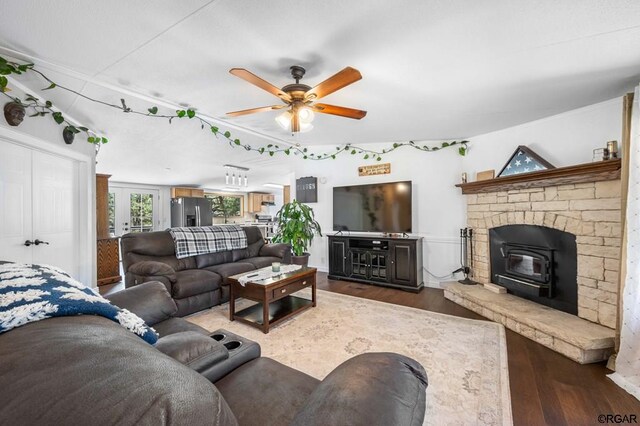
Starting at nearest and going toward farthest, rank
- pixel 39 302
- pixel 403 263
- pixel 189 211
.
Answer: pixel 39 302
pixel 403 263
pixel 189 211

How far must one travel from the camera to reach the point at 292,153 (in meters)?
5.21

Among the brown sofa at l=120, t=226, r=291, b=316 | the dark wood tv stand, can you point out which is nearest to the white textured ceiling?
the brown sofa at l=120, t=226, r=291, b=316

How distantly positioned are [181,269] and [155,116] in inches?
75.1

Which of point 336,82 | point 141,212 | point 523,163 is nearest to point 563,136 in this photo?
point 523,163

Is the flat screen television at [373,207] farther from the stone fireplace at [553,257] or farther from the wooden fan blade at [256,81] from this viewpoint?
the wooden fan blade at [256,81]

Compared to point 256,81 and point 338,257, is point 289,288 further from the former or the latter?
point 256,81

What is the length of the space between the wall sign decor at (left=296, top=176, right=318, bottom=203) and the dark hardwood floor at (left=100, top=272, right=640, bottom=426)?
3705mm

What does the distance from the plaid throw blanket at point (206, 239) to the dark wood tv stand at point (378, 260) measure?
1.60 metres

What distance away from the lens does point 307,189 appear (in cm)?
534

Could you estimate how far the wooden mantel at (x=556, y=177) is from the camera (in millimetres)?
2225

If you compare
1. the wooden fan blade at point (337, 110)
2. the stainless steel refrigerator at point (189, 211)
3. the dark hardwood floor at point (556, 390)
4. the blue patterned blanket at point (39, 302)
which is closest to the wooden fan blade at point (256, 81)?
the wooden fan blade at point (337, 110)

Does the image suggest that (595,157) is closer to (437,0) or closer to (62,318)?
(437,0)

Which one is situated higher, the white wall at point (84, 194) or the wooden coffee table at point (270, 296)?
the white wall at point (84, 194)

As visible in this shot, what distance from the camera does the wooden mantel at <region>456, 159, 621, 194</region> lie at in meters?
2.22
